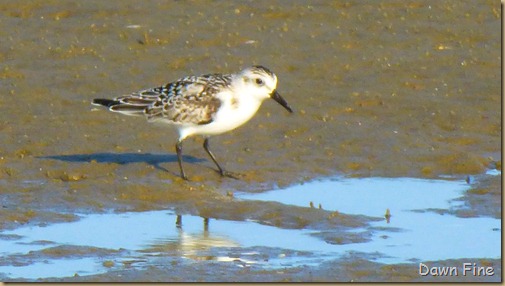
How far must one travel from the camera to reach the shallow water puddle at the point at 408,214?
1098 cm

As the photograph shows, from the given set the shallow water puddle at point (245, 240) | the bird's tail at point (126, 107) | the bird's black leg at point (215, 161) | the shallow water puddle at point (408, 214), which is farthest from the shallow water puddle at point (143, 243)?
the bird's tail at point (126, 107)

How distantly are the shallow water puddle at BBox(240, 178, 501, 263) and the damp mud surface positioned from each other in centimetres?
3

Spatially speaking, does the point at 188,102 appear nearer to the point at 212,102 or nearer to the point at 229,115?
the point at 212,102

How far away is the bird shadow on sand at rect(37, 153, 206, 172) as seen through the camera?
557 inches

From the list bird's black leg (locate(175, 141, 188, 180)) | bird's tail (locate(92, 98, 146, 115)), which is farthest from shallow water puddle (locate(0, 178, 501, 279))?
bird's tail (locate(92, 98, 146, 115))

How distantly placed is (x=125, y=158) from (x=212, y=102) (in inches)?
53.9

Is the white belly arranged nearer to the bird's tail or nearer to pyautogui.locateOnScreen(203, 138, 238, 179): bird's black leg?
pyautogui.locateOnScreen(203, 138, 238, 179): bird's black leg

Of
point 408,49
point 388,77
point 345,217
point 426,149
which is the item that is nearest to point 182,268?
point 345,217

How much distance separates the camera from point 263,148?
1477cm

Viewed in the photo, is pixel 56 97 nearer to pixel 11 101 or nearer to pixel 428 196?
pixel 11 101

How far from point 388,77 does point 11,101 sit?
4.93 m

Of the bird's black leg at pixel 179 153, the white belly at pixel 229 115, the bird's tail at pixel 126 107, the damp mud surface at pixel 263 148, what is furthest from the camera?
the bird's tail at pixel 126 107

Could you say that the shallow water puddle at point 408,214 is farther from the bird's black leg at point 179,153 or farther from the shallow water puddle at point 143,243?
the bird's black leg at point 179,153

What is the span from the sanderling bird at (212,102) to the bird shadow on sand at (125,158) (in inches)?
20.6
